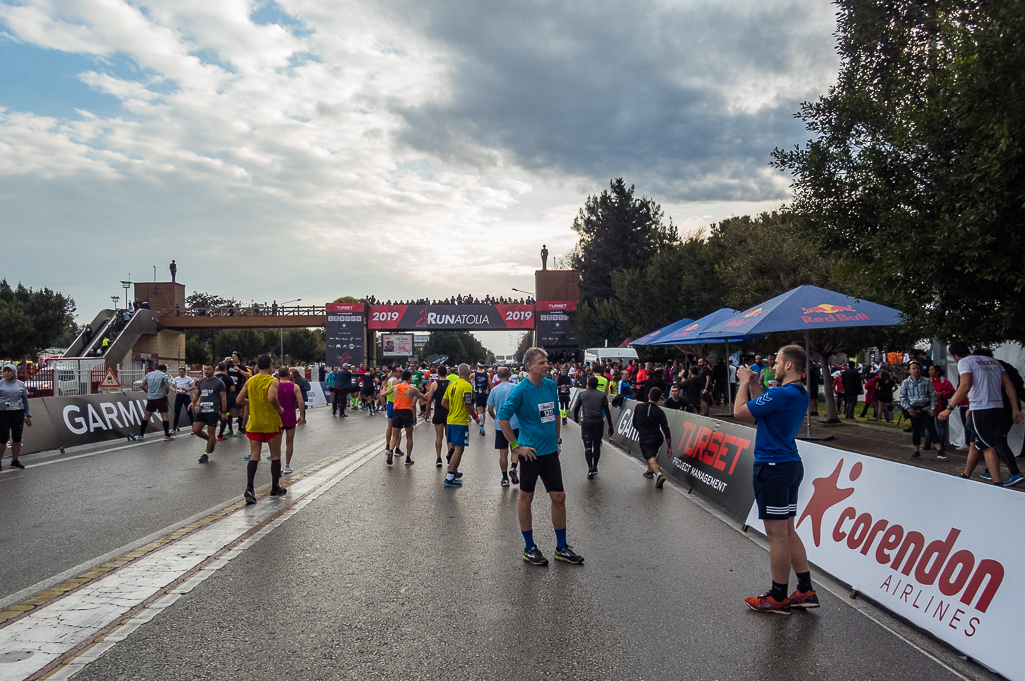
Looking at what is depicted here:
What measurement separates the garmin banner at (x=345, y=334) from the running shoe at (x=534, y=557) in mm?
48403

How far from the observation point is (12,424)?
11500mm

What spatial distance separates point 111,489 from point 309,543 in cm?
452

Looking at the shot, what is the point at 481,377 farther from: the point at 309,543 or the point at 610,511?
the point at 309,543

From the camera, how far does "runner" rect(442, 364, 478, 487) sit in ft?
33.3

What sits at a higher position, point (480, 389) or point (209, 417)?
point (209, 417)

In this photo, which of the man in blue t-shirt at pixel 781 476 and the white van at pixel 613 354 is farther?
the white van at pixel 613 354

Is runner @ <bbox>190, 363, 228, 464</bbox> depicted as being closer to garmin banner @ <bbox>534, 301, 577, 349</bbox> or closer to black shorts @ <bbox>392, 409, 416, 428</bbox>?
black shorts @ <bbox>392, 409, 416, 428</bbox>

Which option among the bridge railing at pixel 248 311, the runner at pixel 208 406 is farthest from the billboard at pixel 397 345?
the runner at pixel 208 406

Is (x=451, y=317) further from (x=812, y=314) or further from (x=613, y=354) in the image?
(x=812, y=314)

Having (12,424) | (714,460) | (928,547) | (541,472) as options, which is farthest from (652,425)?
(12,424)

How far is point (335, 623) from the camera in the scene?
4.39 metres

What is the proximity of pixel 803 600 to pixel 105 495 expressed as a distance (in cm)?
806

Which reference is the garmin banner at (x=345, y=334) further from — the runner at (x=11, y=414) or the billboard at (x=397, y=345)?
the runner at (x=11, y=414)

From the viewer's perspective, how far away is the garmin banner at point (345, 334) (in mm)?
53156
